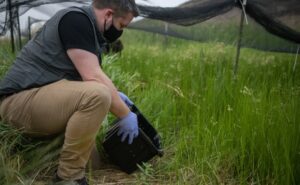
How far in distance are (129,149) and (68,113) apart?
476 millimetres

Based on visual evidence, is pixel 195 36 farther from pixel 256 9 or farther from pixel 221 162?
pixel 221 162

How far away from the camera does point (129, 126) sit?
7.98 ft

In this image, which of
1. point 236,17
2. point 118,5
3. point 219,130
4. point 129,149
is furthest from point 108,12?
point 236,17

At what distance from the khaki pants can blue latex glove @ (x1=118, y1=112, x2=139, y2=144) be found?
0.49ft

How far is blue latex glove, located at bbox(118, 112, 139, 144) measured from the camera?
2.42m

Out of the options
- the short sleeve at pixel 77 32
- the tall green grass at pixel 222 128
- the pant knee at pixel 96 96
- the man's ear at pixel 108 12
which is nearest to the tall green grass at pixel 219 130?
the tall green grass at pixel 222 128

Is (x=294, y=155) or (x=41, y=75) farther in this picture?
(x=41, y=75)

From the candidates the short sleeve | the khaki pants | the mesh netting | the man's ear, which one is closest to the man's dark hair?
the man's ear

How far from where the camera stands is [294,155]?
7.18ft

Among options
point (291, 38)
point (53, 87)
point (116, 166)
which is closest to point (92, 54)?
point (53, 87)

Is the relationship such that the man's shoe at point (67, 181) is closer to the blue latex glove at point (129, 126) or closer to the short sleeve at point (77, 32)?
the blue latex glove at point (129, 126)

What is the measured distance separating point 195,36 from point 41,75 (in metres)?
2.93

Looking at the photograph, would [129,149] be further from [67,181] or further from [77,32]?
[77,32]

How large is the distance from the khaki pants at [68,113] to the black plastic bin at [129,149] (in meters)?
0.29
